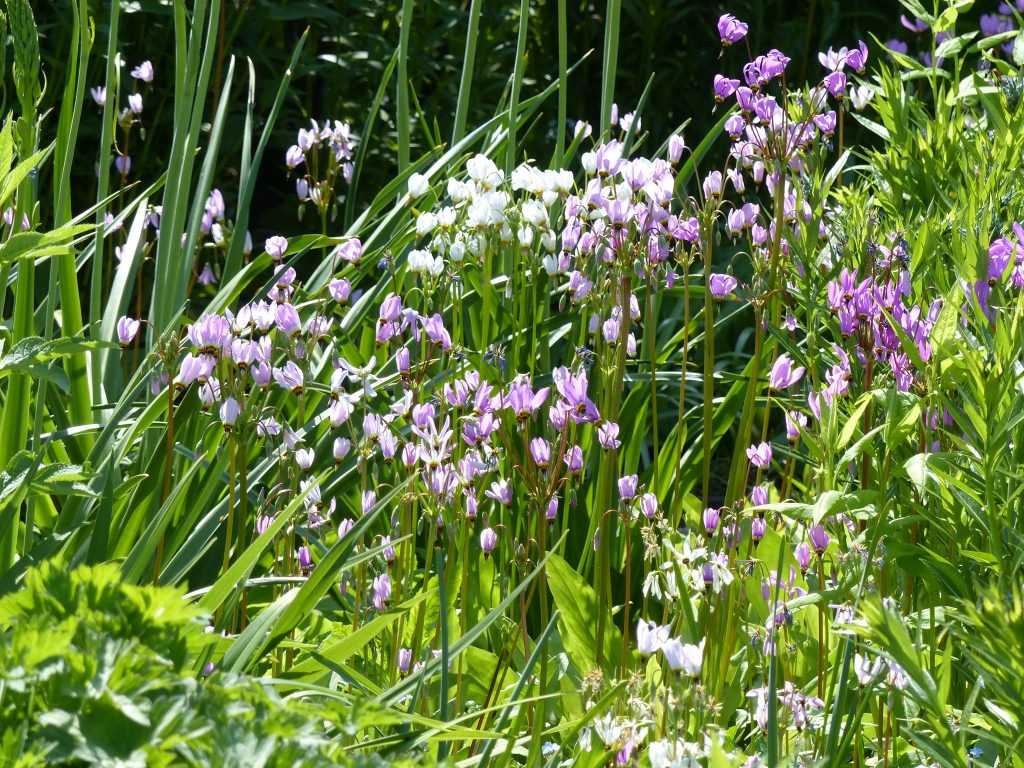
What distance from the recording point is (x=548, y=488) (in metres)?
1.90

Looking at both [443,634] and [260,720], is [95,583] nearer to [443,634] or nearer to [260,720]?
[260,720]

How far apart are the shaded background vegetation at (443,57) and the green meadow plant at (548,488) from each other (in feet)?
8.26

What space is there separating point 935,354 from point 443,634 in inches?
29.0

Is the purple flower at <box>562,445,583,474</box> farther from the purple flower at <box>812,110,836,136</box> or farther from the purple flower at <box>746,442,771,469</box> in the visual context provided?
the purple flower at <box>812,110,836,136</box>

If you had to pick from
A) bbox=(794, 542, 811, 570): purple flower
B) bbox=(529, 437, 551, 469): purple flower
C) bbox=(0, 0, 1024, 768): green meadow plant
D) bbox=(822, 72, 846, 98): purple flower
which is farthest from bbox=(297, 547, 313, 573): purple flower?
bbox=(822, 72, 846, 98): purple flower

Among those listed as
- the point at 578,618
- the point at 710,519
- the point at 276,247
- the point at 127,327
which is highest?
the point at 276,247

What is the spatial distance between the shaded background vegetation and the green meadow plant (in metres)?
2.52

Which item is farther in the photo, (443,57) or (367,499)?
(443,57)

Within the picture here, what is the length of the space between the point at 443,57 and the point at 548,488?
4.46 meters

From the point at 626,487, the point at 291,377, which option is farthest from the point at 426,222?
the point at 626,487

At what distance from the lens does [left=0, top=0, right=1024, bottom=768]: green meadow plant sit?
1.30 m

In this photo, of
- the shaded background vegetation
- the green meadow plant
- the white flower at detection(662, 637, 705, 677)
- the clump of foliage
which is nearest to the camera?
the clump of foliage

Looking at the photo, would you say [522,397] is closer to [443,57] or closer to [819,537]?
[819,537]

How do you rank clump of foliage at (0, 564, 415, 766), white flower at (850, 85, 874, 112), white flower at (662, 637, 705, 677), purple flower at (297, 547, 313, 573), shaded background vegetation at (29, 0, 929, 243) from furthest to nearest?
shaded background vegetation at (29, 0, 929, 243)
white flower at (850, 85, 874, 112)
purple flower at (297, 547, 313, 573)
white flower at (662, 637, 705, 677)
clump of foliage at (0, 564, 415, 766)
